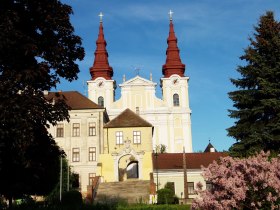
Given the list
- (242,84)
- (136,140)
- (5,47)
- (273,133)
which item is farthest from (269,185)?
(136,140)

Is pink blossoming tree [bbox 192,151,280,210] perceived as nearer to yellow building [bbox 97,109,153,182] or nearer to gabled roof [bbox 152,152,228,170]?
gabled roof [bbox 152,152,228,170]

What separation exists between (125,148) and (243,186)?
30.7 meters

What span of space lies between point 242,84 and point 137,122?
23.8m

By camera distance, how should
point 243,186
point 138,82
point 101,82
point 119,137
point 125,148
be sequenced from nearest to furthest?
1. point 243,186
2. point 125,148
3. point 119,137
4. point 138,82
5. point 101,82

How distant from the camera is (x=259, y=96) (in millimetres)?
21953

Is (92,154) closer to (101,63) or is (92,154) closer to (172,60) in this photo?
(101,63)

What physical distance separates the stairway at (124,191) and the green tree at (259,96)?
12441 mm

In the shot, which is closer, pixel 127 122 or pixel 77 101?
pixel 127 122

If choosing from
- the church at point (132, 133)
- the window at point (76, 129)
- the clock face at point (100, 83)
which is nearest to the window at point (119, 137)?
the church at point (132, 133)

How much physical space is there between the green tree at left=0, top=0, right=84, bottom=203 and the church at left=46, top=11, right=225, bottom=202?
22.6 metres

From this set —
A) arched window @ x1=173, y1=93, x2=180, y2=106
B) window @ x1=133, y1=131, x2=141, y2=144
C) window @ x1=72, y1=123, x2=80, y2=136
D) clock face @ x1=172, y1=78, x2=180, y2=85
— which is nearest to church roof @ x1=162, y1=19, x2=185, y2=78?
clock face @ x1=172, y1=78, x2=180, y2=85

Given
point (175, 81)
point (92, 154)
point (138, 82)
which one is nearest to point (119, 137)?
point (92, 154)

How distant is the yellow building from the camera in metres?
41.8

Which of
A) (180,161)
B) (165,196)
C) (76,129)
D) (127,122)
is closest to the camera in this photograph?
(165,196)
